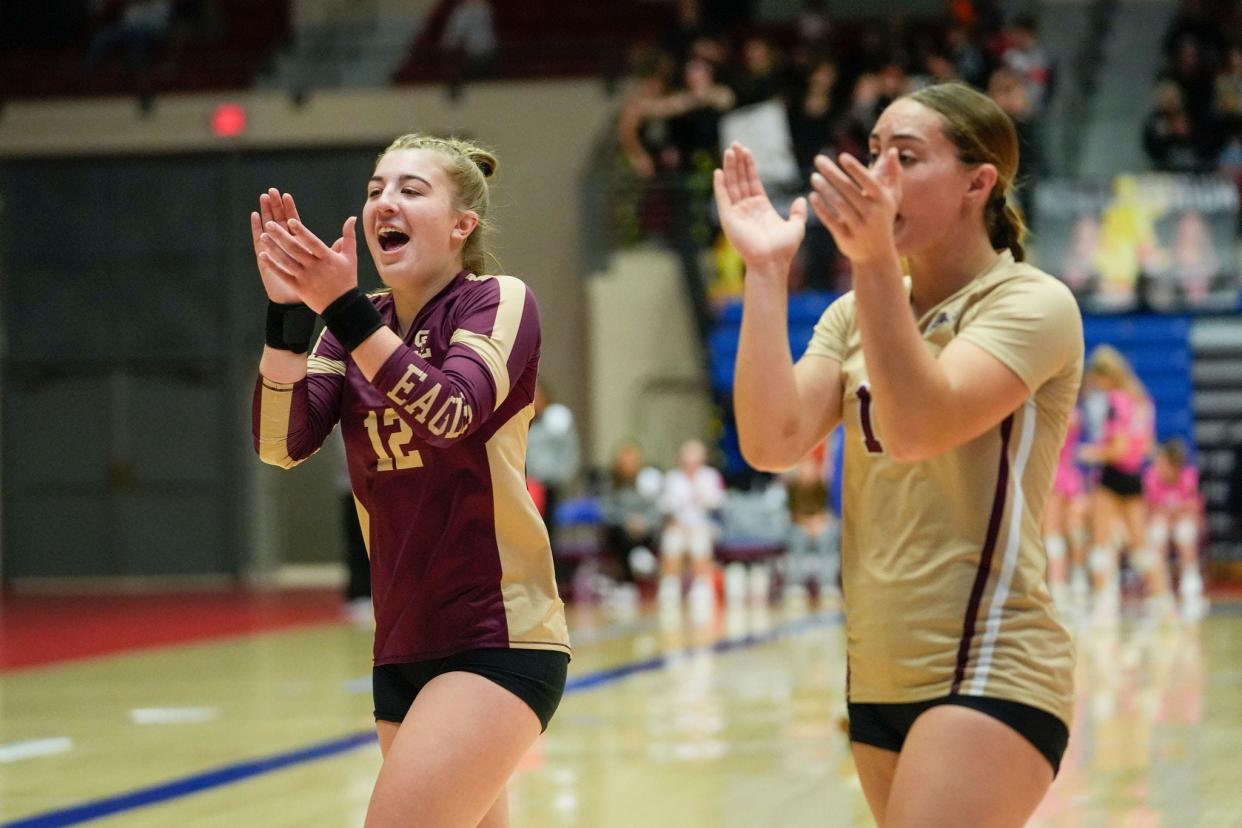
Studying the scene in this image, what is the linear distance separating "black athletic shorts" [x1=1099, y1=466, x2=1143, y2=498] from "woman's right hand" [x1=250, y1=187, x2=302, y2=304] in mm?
10209

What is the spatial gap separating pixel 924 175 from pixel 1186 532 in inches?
445

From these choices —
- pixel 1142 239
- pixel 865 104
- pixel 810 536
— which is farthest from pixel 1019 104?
pixel 810 536

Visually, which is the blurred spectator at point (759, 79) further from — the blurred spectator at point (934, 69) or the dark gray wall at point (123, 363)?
the dark gray wall at point (123, 363)

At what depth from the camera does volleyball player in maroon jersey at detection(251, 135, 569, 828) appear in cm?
285

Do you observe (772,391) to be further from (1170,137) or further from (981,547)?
(1170,137)

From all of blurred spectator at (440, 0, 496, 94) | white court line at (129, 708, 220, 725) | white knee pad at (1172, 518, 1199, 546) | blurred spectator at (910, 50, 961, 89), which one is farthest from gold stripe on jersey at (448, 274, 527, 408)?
blurred spectator at (440, 0, 496, 94)

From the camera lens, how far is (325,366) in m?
3.26

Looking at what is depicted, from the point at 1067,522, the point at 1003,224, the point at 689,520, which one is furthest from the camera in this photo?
the point at 689,520

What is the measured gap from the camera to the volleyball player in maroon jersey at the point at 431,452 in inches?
112

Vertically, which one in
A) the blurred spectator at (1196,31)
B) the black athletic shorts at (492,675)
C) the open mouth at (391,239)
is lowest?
the black athletic shorts at (492,675)

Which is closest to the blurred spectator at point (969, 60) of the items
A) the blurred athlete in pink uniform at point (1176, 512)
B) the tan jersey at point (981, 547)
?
the blurred athlete in pink uniform at point (1176, 512)

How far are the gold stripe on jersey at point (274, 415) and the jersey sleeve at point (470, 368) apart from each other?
0.96ft

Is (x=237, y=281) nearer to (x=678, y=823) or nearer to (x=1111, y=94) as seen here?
(x=1111, y=94)

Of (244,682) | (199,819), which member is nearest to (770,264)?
(199,819)
